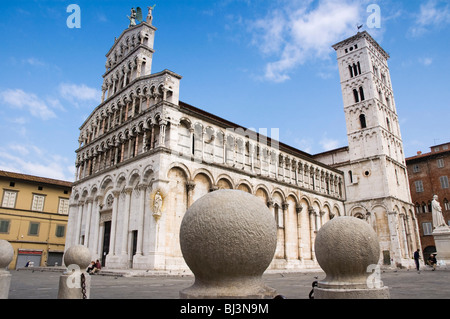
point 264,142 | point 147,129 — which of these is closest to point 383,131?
point 264,142

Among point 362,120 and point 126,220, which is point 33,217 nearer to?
point 126,220

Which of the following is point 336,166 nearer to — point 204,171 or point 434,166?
point 434,166

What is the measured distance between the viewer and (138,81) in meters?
27.1

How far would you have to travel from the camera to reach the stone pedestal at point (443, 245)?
2219 centimetres

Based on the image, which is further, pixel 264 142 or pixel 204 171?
pixel 264 142

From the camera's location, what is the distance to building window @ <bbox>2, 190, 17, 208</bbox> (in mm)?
35469

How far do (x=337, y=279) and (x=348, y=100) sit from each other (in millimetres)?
42265

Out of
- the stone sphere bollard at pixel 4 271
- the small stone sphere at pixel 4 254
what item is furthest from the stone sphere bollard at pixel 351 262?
the small stone sphere at pixel 4 254

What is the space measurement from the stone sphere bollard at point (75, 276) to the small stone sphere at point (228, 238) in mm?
3389

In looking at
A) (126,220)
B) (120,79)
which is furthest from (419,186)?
(120,79)

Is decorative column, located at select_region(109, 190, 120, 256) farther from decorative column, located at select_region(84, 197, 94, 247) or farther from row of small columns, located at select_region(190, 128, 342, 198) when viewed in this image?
row of small columns, located at select_region(190, 128, 342, 198)

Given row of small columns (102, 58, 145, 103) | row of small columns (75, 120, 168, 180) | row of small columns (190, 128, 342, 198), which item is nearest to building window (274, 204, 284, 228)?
row of small columns (190, 128, 342, 198)

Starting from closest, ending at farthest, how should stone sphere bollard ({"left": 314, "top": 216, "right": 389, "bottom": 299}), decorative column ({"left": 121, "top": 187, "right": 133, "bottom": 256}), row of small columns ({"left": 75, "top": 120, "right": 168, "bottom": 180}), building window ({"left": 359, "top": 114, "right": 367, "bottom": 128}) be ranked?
stone sphere bollard ({"left": 314, "top": 216, "right": 389, "bottom": 299}) < decorative column ({"left": 121, "top": 187, "right": 133, "bottom": 256}) < row of small columns ({"left": 75, "top": 120, "right": 168, "bottom": 180}) < building window ({"left": 359, "top": 114, "right": 367, "bottom": 128})
